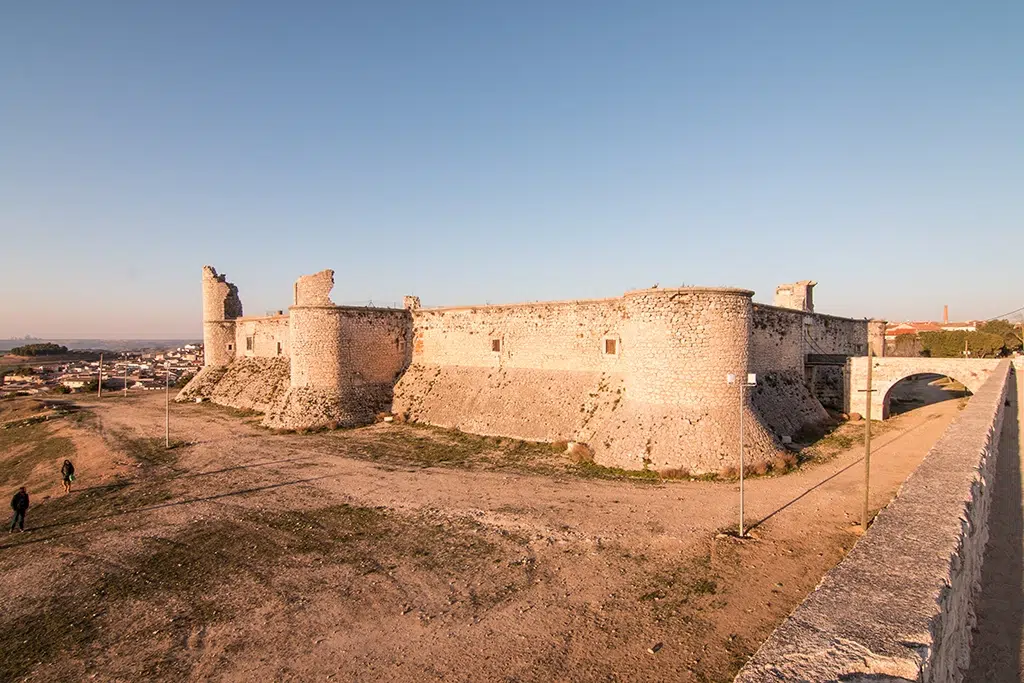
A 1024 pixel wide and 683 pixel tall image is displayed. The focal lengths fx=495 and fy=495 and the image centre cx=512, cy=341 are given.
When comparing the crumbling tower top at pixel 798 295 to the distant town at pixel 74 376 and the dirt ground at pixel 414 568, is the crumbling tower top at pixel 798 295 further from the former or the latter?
the distant town at pixel 74 376

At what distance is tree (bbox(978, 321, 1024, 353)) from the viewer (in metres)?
47.1

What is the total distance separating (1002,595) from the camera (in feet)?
23.1

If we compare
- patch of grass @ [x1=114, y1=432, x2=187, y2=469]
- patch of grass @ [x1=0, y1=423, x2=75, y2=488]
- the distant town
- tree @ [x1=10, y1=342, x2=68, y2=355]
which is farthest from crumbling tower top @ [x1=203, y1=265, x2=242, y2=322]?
tree @ [x1=10, y1=342, x2=68, y2=355]

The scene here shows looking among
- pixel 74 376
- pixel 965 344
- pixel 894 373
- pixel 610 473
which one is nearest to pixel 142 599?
pixel 610 473

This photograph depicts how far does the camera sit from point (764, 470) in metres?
16.3

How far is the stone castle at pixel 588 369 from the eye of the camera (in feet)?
57.6

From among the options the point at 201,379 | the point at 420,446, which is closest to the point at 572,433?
the point at 420,446

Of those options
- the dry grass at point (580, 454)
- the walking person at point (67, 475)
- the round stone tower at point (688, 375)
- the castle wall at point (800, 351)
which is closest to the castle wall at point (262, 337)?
the walking person at point (67, 475)

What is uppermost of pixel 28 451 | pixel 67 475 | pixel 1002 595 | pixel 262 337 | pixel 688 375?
pixel 262 337

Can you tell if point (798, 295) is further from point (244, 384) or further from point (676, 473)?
point (244, 384)

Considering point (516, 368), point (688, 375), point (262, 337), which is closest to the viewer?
point (688, 375)

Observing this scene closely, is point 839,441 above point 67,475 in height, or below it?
above

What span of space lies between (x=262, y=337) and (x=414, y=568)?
31.9m

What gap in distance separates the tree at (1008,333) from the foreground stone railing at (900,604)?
177ft
